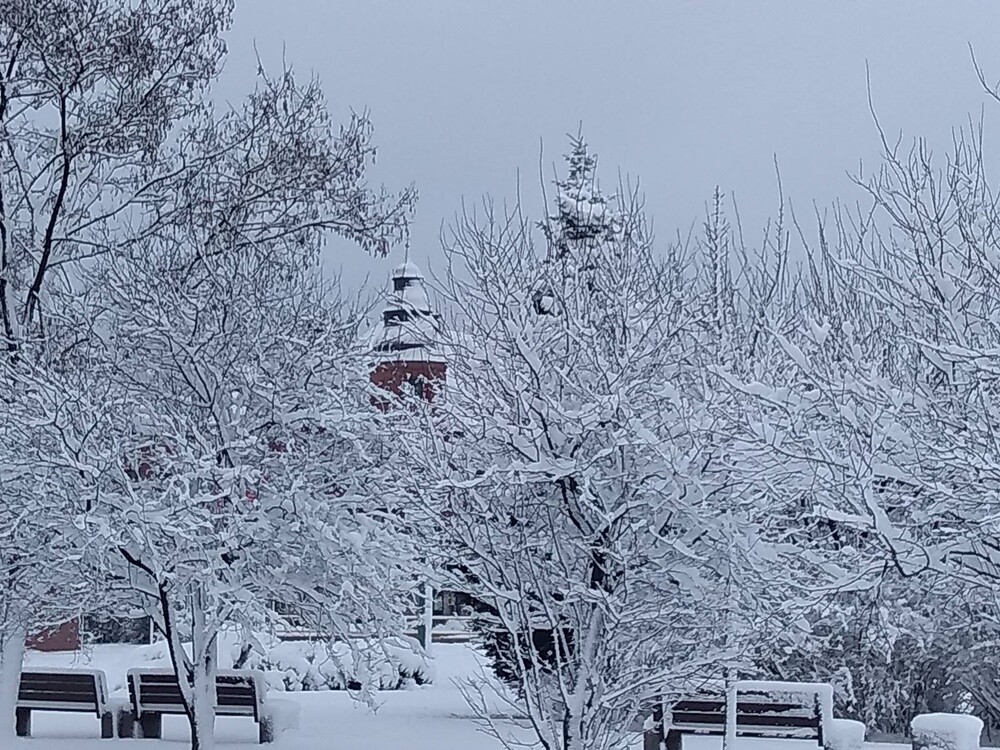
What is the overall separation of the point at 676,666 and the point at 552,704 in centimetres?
143

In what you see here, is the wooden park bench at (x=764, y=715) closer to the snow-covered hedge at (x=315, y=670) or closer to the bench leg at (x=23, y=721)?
the snow-covered hedge at (x=315, y=670)

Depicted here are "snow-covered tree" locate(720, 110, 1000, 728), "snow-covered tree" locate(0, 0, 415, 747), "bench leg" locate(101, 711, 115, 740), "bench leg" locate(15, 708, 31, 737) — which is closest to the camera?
"snow-covered tree" locate(720, 110, 1000, 728)

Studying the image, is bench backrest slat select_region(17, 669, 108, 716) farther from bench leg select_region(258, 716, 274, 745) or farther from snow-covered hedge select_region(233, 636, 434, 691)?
snow-covered hedge select_region(233, 636, 434, 691)

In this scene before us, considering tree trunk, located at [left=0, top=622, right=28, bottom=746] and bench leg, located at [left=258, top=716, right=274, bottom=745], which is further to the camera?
bench leg, located at [left=258, top=716, right=274, bottom=745]

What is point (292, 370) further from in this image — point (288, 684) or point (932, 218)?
point (288, 684)

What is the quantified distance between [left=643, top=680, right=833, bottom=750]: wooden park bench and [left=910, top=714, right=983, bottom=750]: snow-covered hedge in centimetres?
130

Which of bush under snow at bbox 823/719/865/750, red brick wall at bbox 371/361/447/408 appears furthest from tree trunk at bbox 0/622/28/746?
bush under snow at bbox 823/719/865/750

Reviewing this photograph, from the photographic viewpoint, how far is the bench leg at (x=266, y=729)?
46.2 feet

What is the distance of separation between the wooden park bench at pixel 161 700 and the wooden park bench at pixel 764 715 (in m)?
4.08

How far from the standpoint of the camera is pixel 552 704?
980 centimetres

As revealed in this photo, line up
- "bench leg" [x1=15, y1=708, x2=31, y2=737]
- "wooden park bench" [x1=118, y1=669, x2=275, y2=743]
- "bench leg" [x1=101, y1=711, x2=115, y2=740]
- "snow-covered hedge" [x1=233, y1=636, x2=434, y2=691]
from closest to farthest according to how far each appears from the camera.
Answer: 1. "wooden park bench" [x1=118, y1=669, x2=275, y2=743]
2. "bench leg" [x1=101, y1=711, x2=115, y2=740]
3. "bench leg" [x1=15, y1=708, x2=31, y2=737]
4. "snow-covered hedge" [x1=233, y1=636, x2=434, y2=691]

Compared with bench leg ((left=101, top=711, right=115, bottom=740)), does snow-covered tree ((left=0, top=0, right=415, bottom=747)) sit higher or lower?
higher

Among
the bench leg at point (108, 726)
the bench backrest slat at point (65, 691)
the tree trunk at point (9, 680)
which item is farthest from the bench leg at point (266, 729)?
the tree trunk at point (9, 680)

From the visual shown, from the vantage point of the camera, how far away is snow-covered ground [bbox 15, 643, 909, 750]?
14.0 meters
